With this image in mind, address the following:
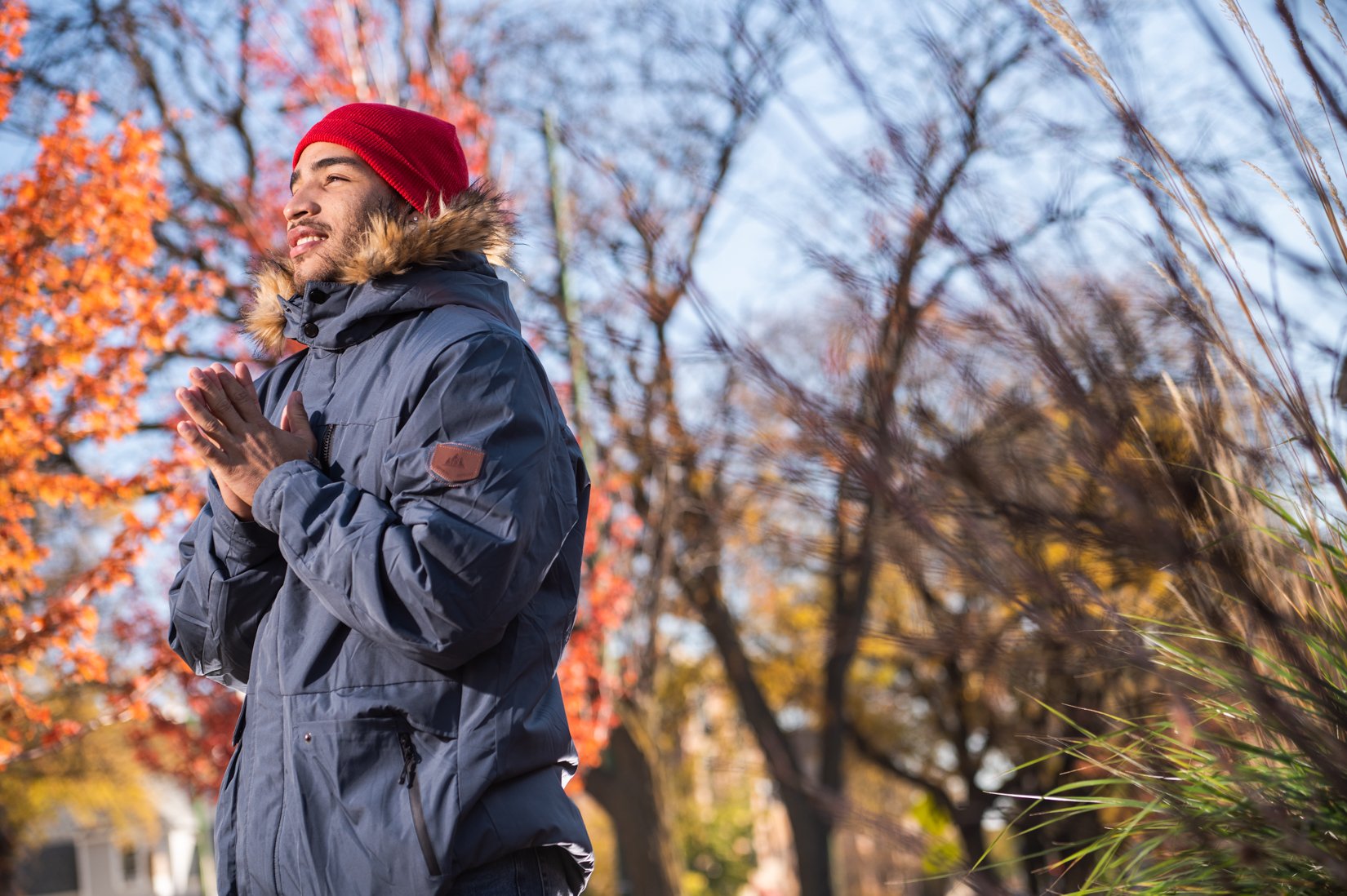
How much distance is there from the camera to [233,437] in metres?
1.99

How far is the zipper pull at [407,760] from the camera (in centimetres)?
177

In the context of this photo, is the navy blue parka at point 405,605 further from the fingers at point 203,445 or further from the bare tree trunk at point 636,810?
the bare tree trunk at point 636,810

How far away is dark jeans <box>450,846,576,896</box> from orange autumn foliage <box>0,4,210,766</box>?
4.73m

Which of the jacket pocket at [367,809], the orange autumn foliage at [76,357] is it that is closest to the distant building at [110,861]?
the orange autumn foliage at [76,357]

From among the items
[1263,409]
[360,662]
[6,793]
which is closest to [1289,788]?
[1263,409]

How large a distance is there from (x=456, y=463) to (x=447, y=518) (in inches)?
3.7

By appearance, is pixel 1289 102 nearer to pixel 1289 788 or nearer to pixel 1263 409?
pixel 1263 409

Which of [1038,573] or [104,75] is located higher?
[104,75]

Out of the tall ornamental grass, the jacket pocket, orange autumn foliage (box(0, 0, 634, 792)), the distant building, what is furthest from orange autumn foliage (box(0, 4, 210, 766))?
the distant building

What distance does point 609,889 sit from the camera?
27.2 m

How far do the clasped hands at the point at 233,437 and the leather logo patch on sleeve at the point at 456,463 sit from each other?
311mm

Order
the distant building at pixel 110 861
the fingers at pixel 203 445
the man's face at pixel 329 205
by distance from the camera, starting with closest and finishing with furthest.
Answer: the fingers at pixel 203 445 → the man's face at pixel 329 205 → the distant building at pixel 110 861

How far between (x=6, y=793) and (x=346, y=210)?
22321 millimetres

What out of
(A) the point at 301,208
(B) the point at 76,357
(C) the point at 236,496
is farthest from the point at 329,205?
(B) the point at 76,357
